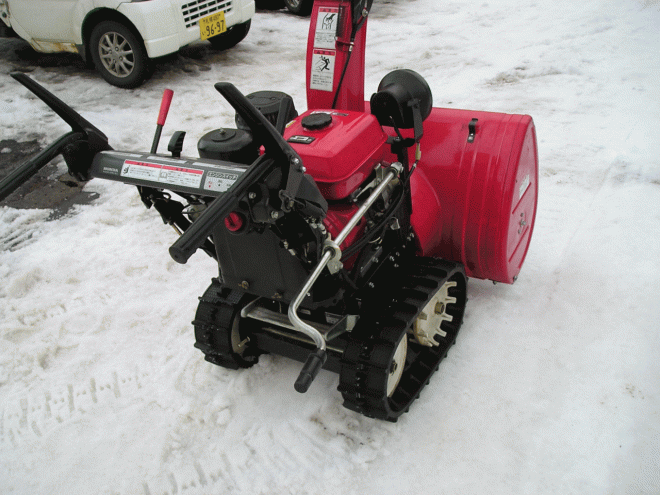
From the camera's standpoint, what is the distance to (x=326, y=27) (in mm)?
2559

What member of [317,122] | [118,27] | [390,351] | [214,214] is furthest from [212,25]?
[214,214]

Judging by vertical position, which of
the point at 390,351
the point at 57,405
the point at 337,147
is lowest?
the point at 57,405

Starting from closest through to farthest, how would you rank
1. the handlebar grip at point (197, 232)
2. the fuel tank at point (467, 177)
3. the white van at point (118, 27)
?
the handlebar grip at point (197, 232)
the fuel tank at point (467, 177)
the white van at point (118, 27)

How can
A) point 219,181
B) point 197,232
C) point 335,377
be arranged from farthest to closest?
point 335,377, point 219,181, point 197,232

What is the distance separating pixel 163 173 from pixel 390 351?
1.00 m

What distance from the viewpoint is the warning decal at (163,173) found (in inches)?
66.9

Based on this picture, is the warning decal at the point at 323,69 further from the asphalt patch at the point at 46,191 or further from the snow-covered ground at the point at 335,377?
the asphalt patch at the point at 46,191

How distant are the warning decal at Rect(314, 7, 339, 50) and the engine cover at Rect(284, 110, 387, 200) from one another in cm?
49

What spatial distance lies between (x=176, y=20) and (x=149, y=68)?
699mm

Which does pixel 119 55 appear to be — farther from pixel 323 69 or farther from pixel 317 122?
pixel 317 122

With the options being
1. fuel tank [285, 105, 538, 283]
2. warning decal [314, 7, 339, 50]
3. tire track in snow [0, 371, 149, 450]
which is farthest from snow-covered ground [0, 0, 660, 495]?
warning decal [314, 7, 339, 50]

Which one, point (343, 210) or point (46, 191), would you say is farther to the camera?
point (46, 191)

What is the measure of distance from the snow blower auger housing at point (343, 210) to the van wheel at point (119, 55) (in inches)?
130

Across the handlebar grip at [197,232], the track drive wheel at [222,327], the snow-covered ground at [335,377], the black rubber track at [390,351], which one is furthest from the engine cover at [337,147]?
the snow-covered ground at [335,377]
